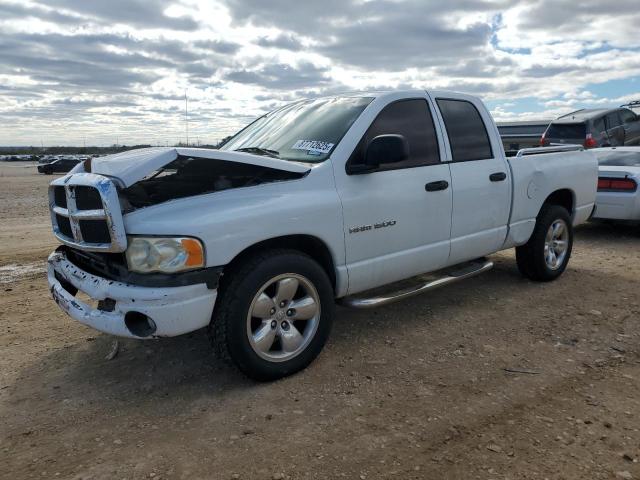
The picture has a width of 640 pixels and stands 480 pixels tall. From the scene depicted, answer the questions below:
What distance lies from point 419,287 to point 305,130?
1.59m

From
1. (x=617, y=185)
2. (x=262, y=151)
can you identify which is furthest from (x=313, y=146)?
(x=617, y=185)

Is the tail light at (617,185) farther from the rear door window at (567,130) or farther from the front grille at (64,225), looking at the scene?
the front grille at (64,225)

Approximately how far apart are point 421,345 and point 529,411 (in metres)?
1.11

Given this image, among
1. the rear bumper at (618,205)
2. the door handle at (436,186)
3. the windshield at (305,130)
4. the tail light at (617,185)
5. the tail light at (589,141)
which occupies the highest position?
the windshield at (305,130)

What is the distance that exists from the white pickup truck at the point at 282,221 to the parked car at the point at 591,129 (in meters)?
9.35

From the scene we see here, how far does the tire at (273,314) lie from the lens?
326cm

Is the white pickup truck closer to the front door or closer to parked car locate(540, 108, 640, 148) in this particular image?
the front door

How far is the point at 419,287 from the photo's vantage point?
437 centimetres

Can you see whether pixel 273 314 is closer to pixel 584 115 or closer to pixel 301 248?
pixel 301 248

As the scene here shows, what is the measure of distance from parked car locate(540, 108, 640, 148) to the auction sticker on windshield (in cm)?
1068

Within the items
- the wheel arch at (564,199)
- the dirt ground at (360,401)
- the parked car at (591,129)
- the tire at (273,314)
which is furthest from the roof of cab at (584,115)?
the tire at (273,314)

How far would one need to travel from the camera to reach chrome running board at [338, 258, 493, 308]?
3.96 metres

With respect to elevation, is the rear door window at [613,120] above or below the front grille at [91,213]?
above

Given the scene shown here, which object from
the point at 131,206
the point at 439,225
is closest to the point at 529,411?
the point at 439,225
